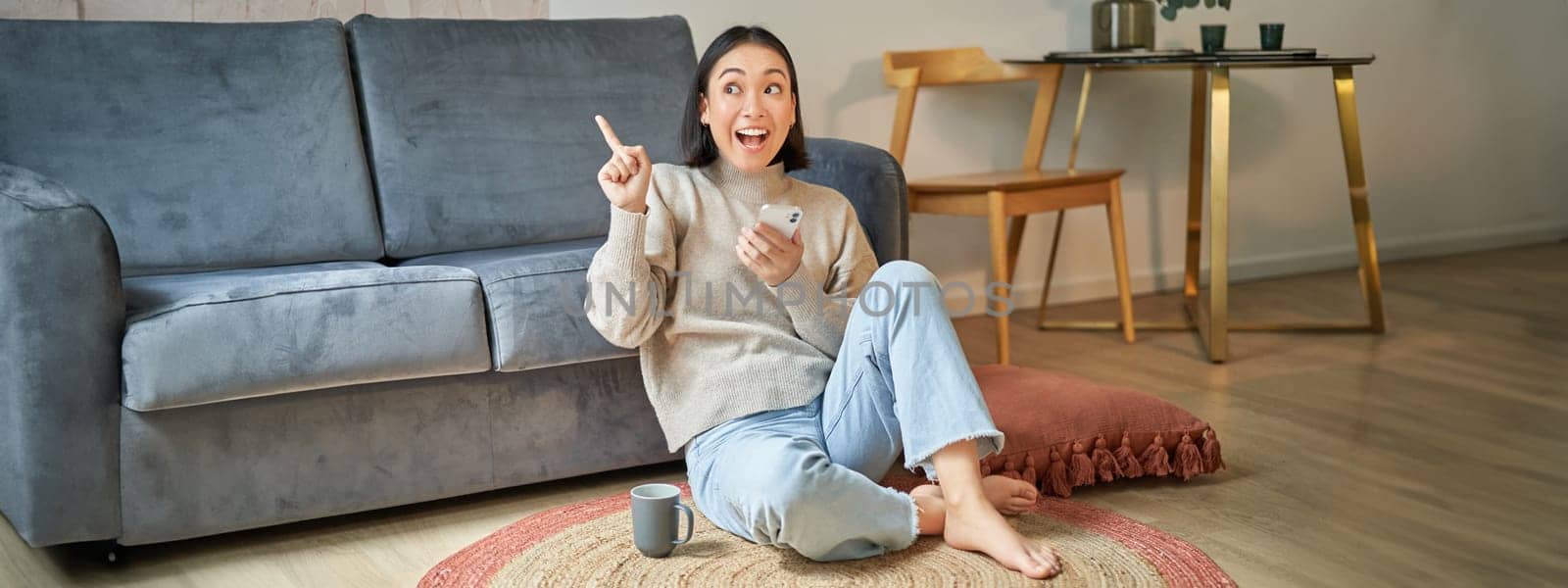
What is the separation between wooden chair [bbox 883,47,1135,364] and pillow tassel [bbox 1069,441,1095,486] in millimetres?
753

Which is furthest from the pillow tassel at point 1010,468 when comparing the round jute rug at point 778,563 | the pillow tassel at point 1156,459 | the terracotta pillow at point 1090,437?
the pillow tassel at point 1156,459

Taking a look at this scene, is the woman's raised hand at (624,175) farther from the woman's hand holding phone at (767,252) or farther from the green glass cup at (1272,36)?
the green glass cup at (1272,36)

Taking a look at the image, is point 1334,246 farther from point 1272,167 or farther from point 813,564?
point 813,564

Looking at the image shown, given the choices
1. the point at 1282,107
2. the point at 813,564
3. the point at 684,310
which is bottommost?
the point at 813,564

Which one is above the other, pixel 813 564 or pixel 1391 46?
pixel 1391 46

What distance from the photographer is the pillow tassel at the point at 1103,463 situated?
2.14 m

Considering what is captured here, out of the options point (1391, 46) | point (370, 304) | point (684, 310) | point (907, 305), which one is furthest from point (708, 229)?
point (1391, 46)

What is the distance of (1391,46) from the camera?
4.22m

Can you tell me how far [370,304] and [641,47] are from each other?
3.17ft

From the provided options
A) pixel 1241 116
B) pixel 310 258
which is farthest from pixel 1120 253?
pixel 310 258

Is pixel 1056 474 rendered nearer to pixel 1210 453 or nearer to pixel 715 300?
pixel 1210 453

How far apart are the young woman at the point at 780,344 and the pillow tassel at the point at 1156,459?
31cm

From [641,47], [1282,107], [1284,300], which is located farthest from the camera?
[1282,107]

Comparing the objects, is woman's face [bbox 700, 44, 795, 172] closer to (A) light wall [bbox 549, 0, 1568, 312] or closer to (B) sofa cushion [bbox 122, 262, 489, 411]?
(B) sofa cushion [bbox 122, 262, 489, 411]
